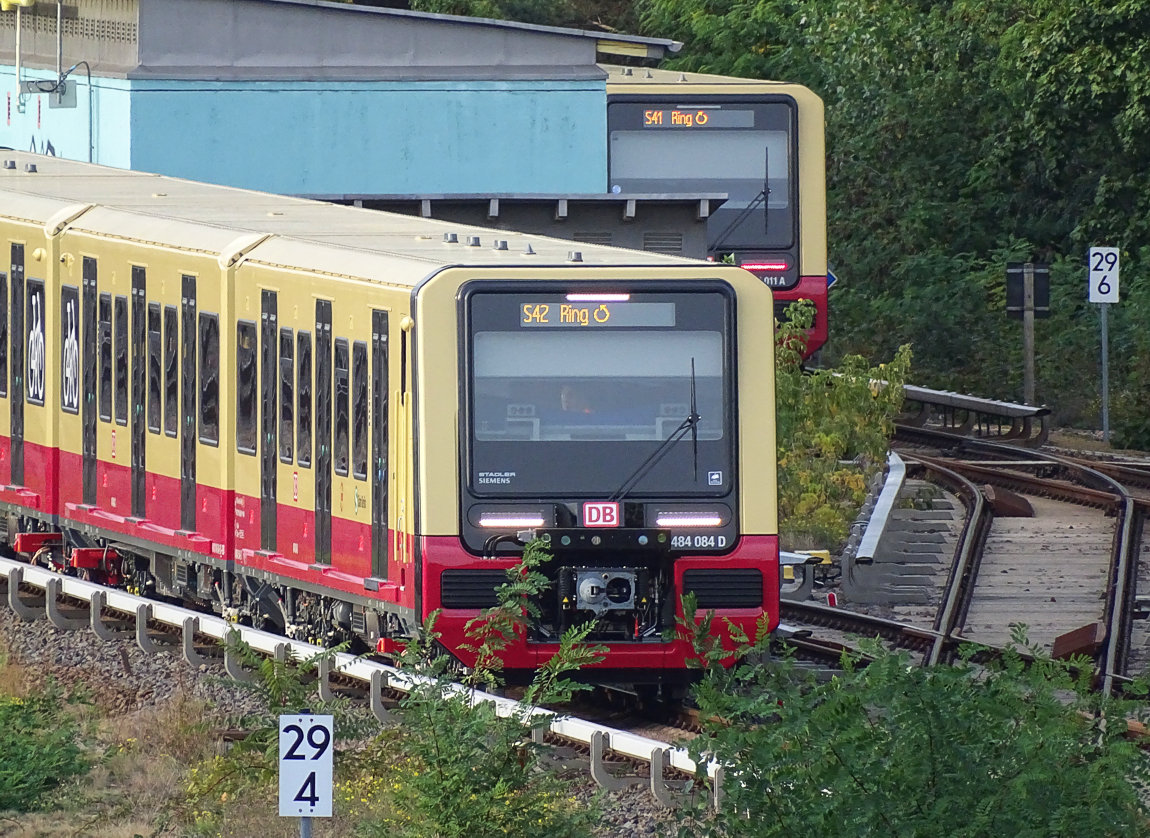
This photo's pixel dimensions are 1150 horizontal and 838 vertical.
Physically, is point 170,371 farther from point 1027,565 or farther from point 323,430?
point 1027,565

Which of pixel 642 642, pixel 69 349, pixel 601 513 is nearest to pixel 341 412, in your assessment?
pixel 601 513

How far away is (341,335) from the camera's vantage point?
49.4 feet

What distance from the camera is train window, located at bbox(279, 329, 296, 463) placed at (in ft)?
51.4

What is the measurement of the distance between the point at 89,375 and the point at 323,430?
3.64m

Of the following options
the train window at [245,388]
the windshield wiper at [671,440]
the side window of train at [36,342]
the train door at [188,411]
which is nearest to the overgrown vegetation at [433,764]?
the windshield wiper at [671,440]

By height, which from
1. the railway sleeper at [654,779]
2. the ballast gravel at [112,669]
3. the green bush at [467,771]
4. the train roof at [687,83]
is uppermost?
the train roof at [687,83]

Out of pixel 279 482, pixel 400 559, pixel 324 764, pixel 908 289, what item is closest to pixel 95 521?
pixel 279 482

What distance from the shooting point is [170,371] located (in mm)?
17250

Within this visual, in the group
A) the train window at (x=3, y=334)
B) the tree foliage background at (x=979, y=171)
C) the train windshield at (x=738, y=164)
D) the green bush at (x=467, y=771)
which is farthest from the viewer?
the tree foliage background at (x=979, y=171)

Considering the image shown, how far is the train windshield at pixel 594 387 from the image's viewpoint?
550 inches

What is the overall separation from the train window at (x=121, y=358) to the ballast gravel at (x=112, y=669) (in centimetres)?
146

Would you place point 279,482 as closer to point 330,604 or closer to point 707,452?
point 330,604

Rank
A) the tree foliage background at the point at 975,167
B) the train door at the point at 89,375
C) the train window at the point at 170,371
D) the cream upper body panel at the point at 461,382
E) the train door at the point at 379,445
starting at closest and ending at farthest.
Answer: the cream upper body panel at the point at 461,382 < the train door at the point at 379,445 < the train window at the point at 170,371 < the train door at the point at 89,375 < the tree foliage background at the point at 975,167

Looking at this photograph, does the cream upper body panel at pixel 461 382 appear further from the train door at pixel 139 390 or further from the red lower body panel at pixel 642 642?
the train door at pixel 139 390
